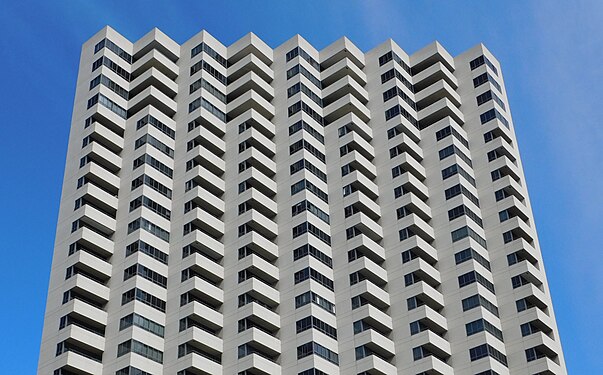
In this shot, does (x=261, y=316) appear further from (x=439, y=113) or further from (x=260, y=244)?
(x=439, y=113)

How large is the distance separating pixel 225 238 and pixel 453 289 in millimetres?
28189

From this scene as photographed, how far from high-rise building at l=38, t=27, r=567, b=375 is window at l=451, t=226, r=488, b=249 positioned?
1.14 feet

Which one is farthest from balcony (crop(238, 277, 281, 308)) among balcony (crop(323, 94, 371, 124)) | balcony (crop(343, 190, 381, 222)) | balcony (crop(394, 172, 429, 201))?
balcony (crop(323, 94, 371, 124))

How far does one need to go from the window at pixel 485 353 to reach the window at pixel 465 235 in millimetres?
15228

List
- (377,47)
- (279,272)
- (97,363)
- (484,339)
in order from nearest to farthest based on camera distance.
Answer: (97,363) < (484,339) < (279,272) < (377,47)

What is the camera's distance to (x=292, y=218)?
106m

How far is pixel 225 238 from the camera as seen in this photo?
343 feet

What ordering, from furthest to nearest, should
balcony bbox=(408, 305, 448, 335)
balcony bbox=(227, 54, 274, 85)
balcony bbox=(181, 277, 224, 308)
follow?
balcony bbox=(227, 54, 274, 85) → balcony bbox=(408, 305, 448, 335) → balcony bbox=(181, 277, 224, 308)

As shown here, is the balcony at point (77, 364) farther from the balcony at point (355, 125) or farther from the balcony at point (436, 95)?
the balcony at point (436, 95)

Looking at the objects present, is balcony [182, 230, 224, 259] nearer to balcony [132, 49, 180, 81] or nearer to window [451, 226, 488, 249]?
window [451, 226, 488, 249]

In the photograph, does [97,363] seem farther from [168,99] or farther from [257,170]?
[168,99]

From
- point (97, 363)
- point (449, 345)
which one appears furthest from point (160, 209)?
point (449, 345)

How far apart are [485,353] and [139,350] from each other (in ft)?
123

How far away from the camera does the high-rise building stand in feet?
307
